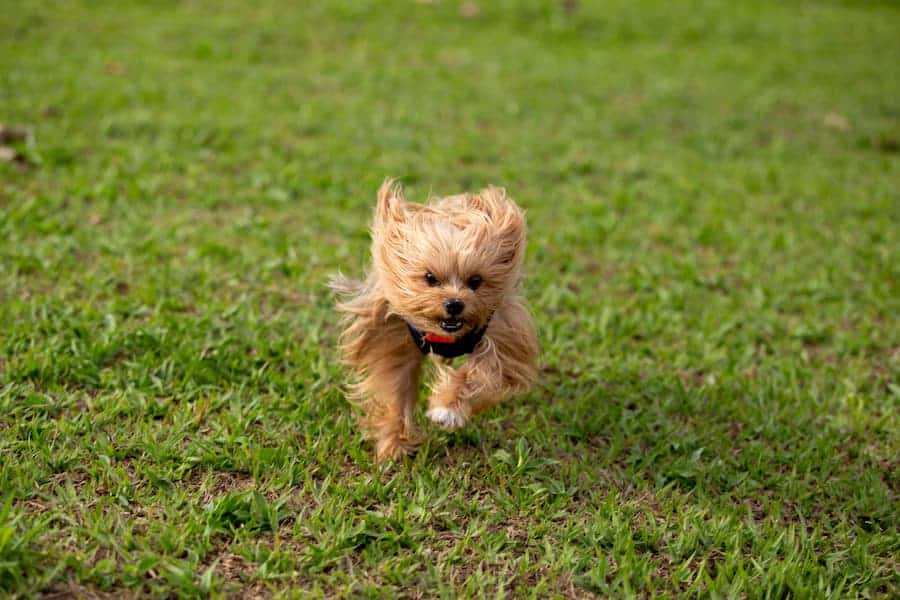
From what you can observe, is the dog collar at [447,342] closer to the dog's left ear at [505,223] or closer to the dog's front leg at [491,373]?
the dog's front leg at [491,373]

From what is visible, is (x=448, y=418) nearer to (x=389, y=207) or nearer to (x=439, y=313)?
(x=439, y=313)

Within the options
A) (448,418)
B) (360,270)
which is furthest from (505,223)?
(360,270)

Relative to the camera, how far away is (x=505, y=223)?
3852 mm

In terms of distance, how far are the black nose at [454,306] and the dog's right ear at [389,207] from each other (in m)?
0.47

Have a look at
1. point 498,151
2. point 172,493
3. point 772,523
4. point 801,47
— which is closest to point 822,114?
point 801,47

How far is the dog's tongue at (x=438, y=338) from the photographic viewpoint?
12.6ft

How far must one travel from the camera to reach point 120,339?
15.4 ft

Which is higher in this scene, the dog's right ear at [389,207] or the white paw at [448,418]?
the dog's right ear at [389,207]

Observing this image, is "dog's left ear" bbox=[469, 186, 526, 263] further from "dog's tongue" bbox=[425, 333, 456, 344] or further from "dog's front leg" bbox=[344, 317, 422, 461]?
"dog's front leg" bbox=[344, 317, 422, 461]

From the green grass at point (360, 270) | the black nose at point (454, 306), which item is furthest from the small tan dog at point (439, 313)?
the green grass at point (360, 270)

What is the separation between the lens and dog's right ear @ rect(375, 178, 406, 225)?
3912 mm

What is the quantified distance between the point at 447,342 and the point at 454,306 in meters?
0.30

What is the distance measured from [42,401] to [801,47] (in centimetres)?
1251

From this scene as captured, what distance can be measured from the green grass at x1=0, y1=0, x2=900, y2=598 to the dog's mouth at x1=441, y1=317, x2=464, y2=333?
707 millimetres
